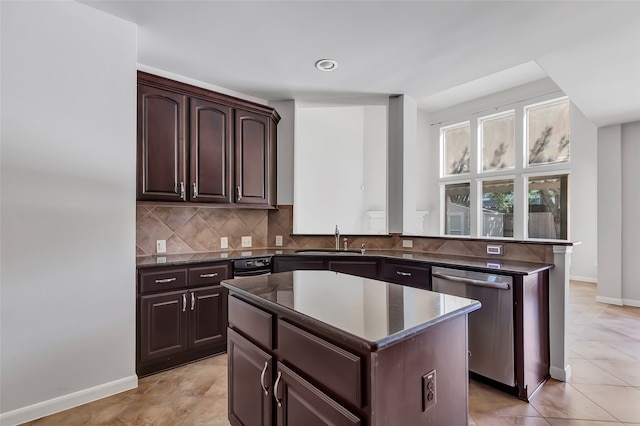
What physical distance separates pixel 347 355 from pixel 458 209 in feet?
23.8

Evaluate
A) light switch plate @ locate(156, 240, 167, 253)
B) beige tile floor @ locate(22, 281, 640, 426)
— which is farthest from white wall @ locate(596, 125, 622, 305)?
light switch plate @ locate(156, 240, 167, 253)

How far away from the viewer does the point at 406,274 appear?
9.48ft

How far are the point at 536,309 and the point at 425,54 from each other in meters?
2.29

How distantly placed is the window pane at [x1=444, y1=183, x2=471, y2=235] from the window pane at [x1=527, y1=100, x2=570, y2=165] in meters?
1.47

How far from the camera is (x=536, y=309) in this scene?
7.51 feet

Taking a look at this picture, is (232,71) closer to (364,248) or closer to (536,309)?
(364,248)

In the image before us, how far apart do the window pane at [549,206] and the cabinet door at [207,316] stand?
248 inches

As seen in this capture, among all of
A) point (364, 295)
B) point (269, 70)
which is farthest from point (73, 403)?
point (269, 70)

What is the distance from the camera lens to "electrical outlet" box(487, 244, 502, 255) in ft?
9.29

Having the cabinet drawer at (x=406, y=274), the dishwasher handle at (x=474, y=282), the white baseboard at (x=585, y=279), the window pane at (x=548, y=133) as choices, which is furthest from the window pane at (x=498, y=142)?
the dishwasher handle at (x=474, y=282)

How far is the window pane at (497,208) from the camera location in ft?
21.9

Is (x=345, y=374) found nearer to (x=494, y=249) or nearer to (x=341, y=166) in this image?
(x=494, y=249)

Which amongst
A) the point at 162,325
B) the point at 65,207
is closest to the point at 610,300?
the point at 162,325

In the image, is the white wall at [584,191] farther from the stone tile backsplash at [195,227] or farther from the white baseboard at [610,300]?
the stone tile backsplash at [195,227]
